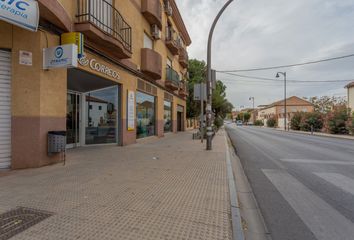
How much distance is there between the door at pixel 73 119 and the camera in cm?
1047

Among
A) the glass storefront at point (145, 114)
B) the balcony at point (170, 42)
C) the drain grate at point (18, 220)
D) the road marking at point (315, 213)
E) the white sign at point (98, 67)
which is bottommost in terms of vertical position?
the road marking at point (315, 213)

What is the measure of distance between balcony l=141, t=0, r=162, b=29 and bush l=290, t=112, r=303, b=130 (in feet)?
101

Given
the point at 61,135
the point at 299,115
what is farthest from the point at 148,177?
the point at 299,115

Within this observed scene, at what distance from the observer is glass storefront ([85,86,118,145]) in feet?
38.0

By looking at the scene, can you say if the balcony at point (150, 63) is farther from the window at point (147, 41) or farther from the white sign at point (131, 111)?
the white sign at point (131, 111)

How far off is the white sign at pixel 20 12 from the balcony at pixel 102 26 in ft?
8.39

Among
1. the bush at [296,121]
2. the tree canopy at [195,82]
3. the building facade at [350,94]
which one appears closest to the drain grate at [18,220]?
the tree canopy at [195,82]

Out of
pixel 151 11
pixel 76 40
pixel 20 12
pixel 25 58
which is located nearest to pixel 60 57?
pixel 76 40

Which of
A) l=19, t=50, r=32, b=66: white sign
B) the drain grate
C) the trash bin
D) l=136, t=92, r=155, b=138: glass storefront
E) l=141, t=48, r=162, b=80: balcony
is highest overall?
l=141, t=48, r=162, b=80: balcony

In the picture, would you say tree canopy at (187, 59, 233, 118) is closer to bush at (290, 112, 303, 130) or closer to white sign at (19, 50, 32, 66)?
bush at (290, 112, 303, 130)

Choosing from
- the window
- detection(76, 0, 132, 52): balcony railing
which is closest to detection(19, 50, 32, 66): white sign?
detection(76, 0, 132, 52): balcony railing

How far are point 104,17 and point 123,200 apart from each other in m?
8.39

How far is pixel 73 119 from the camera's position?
10711 mm

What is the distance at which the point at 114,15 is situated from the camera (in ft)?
32.7
